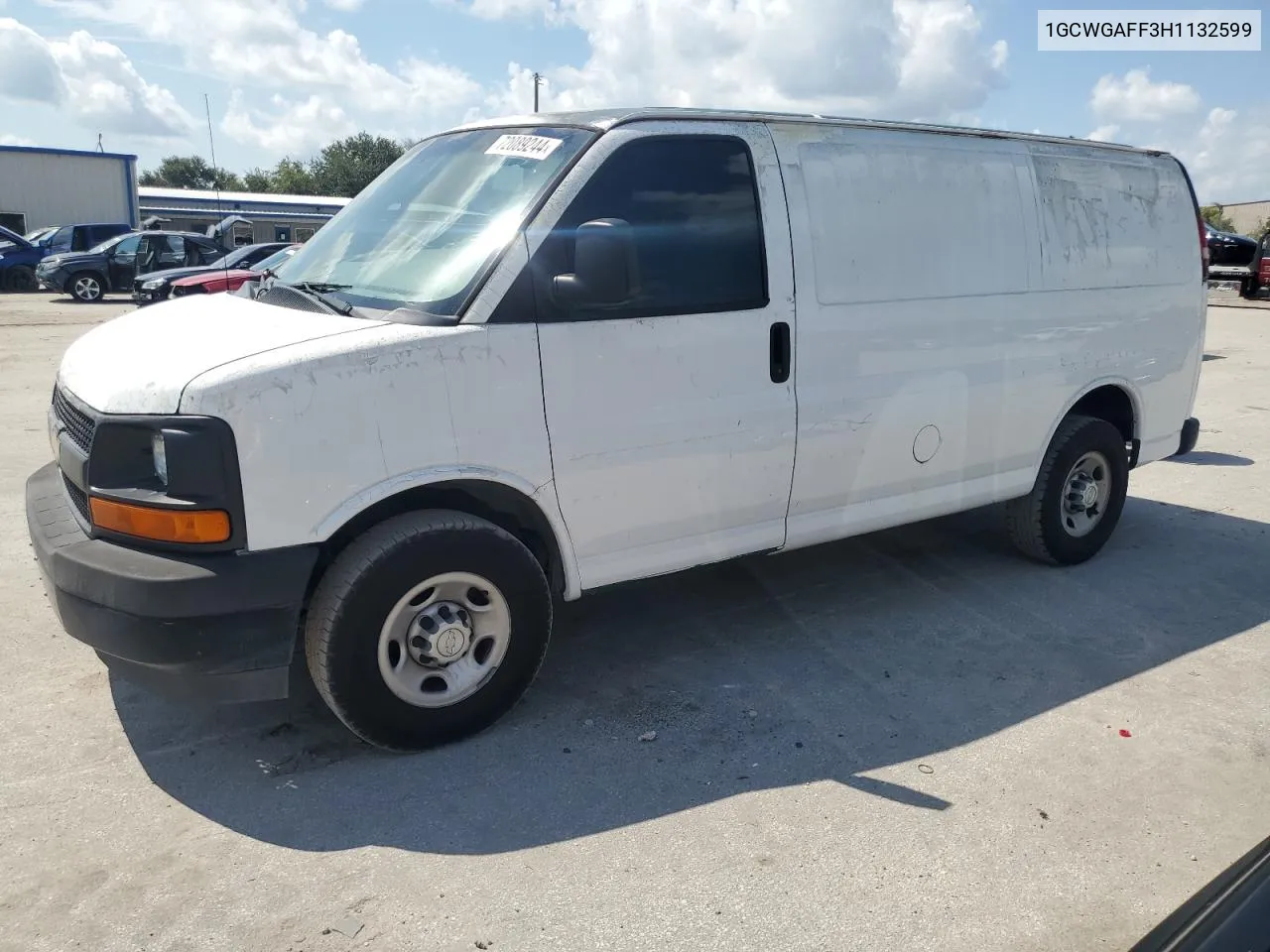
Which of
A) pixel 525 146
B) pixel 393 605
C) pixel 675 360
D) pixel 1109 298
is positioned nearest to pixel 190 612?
pixel 393 605

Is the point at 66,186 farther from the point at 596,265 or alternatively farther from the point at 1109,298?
the point at 596,265

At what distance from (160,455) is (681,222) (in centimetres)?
199

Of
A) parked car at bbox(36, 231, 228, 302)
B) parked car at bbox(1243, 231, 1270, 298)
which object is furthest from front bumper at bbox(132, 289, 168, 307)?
parked car at bbox(1243, 231, 1270, 298)

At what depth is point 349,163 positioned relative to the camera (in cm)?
8181

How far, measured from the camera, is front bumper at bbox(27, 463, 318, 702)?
10.0 feet

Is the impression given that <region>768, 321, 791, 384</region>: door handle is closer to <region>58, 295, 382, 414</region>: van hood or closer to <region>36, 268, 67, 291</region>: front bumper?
<region>58, 295, 382, 414</region>: van hood

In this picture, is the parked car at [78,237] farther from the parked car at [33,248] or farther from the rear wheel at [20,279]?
the rear wheel at [20,279]

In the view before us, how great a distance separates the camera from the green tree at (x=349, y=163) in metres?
80.4

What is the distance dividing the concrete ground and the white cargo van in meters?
0.43

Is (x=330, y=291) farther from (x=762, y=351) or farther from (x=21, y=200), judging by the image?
(x=21, y=200)

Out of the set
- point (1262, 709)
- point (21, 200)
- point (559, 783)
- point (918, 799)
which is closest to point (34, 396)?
point (559, 783)

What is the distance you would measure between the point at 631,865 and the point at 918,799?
102 centimetres

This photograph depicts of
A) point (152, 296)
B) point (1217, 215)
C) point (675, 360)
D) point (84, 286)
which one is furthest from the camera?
point (1217, 215)

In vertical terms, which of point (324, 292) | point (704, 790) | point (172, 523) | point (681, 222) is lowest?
point (704, 790)
